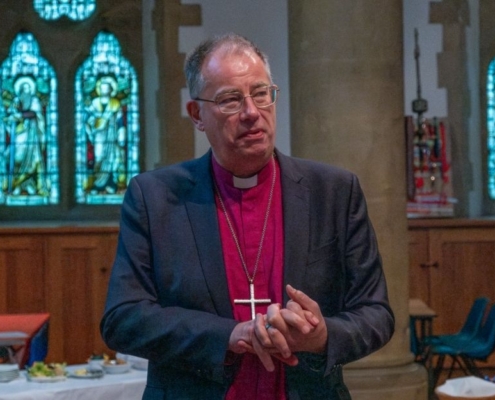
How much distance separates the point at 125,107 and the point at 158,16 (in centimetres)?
108

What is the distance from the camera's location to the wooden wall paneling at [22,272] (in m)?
8.66

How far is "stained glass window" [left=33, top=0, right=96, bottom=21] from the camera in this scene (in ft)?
33.0

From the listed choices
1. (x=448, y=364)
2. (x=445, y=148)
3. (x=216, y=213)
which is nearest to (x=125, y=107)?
(x=445, y=148)

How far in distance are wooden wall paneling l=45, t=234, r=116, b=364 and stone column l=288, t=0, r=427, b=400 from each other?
3.34 metres

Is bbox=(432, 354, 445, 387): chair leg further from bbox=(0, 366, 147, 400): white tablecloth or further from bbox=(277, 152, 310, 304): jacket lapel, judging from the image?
bbox=(277, 152, 310, 304): jacket lapel

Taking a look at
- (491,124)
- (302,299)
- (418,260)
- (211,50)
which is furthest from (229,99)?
(491,124)

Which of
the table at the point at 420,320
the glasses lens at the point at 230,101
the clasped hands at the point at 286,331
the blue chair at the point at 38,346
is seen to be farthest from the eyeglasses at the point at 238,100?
the table at the point at 420,320

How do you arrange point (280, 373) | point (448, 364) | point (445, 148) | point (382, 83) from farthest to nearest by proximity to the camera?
1. point (445, 148)
2. point (448, 364)
3. point (382, 83)
4. point (280, 373)

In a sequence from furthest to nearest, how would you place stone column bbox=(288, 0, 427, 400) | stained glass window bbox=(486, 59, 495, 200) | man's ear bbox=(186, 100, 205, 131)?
stained glass window bbox=(486, 59, 495, 200) < stone column bbox=(288, 0, 427, 400) < man's ear bbox=(186, 100, 205, 131)

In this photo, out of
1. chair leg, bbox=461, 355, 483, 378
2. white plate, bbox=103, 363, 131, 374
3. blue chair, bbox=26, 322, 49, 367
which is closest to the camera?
white plate, bbox=103, 363, 131, 374

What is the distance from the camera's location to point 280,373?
2178 millimetres

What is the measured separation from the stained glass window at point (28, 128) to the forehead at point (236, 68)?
8.02 meters

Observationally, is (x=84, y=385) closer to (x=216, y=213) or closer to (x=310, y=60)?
(x=310, y=60)

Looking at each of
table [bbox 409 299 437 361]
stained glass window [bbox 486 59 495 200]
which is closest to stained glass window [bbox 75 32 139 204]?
stained glass window [bbox 486 59 495 200]
